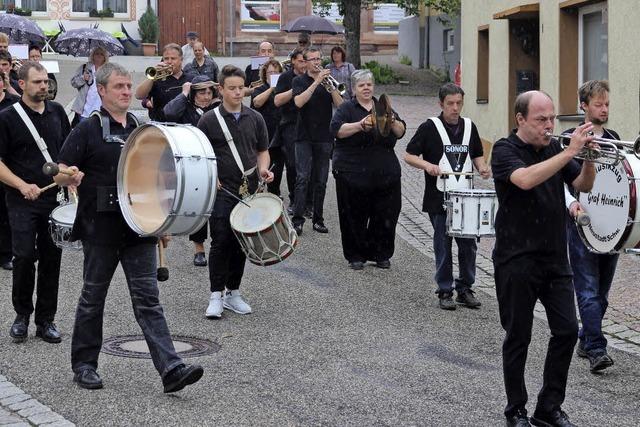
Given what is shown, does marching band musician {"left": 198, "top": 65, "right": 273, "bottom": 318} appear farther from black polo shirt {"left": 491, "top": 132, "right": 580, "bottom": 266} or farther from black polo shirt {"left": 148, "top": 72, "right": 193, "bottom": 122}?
black polo shirt {"left": 148, "top": 72, "right": 193, "bottom": 122}

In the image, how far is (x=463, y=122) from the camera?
10758mm

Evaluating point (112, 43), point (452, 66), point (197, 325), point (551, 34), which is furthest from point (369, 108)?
point (452, 66)

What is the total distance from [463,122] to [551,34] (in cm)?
785

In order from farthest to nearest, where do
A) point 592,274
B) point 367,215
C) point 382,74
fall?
point 382,74 → point 367,215 → point 592,274

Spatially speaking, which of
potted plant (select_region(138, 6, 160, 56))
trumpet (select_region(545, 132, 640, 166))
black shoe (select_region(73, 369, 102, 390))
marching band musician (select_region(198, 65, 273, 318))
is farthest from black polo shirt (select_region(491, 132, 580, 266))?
potted plant (select_region(138, 6, 160, 56))

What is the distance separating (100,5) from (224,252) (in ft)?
129

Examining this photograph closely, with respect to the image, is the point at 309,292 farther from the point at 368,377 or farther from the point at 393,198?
the point at 368,377

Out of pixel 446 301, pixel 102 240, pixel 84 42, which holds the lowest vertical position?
pixel 446 301

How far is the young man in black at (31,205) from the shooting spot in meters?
8.91

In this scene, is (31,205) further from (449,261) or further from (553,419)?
(553,419)

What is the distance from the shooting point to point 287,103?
14.6m

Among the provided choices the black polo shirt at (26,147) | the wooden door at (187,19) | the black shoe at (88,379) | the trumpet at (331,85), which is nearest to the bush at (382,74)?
the wooden door at (187,19)

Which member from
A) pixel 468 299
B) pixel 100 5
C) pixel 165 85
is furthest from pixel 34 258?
pixel 100 5

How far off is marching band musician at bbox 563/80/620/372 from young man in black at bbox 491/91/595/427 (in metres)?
1.47
